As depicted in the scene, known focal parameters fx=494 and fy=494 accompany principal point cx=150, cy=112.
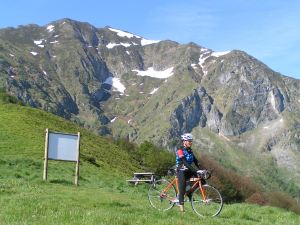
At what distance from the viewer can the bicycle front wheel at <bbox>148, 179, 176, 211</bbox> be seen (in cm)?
2097

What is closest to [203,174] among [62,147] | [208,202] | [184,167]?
[184,167]

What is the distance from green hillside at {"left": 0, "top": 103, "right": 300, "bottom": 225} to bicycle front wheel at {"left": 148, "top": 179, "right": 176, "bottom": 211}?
2.20 ft

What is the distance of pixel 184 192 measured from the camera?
65.0 ft

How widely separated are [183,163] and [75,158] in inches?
552

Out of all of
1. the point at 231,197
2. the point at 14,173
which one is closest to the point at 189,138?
the point at 14,173

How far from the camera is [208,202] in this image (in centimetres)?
1966

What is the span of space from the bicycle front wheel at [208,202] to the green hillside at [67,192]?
16.5 inches

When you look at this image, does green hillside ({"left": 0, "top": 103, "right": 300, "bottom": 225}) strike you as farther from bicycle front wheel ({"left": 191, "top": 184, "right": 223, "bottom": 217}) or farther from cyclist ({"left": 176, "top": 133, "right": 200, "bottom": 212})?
cyclist ({"left": 176, "top": 133, "right": 200, "bottom": 212})

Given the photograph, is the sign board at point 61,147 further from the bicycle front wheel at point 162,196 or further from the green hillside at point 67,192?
the bicycle front wheel at point 162,196

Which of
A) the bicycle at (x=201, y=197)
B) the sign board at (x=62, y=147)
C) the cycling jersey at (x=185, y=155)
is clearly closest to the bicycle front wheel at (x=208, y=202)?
the bicycle at (x=201, y=197)

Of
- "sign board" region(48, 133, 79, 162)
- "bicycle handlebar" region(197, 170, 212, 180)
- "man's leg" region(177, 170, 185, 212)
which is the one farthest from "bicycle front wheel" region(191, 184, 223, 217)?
"sign board" region(48, 133, 79, 162)

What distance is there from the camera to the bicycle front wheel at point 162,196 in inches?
826

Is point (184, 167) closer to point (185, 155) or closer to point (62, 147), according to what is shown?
point (185, 155)

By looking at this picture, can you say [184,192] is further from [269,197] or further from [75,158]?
[269,197]
